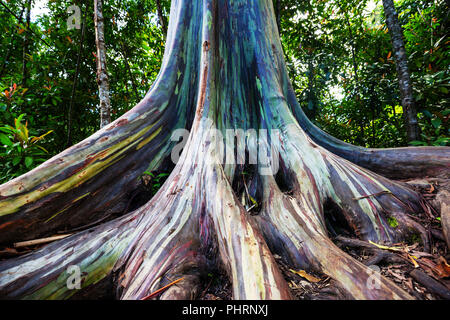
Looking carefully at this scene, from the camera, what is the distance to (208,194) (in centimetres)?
126

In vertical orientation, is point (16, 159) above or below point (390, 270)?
above

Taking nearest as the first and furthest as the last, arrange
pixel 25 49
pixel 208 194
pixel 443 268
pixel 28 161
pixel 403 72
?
pixel 443 268
pixel 208 194
pixel 28 161
pixel 403 72
pixel 25 49

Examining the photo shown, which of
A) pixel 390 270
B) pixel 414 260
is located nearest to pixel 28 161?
pixel 390 270

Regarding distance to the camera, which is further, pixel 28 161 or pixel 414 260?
pixel 28 161

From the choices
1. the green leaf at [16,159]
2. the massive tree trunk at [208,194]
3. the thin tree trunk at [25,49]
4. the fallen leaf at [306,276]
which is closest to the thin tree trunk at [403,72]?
the massive tree trunk at [208,194]

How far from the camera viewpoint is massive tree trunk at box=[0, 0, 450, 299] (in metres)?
0.96

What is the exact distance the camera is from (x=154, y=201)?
1385mm

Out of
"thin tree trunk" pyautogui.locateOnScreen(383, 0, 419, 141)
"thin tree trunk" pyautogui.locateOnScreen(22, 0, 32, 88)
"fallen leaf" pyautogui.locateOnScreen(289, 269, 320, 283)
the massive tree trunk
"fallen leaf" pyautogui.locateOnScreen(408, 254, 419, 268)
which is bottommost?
"fallen leaf" pyautogui.locateOnScreen(289, 269, 320, 283)

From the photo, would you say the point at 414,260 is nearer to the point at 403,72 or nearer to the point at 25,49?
the point at 403,72

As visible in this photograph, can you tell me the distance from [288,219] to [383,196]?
2.45 feet

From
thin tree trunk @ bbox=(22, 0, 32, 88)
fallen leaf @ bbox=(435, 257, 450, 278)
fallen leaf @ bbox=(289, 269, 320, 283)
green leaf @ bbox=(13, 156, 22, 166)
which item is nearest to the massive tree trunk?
fallen leaf @ bbox=(289, 269, 320, 283)

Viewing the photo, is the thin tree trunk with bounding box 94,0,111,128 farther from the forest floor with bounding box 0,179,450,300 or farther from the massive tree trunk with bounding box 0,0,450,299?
the forest floor with bounding box 0,179,450,300

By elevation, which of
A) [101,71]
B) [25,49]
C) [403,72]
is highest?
[25,49]

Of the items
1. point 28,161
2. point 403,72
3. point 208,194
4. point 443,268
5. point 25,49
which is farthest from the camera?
point 25,49
